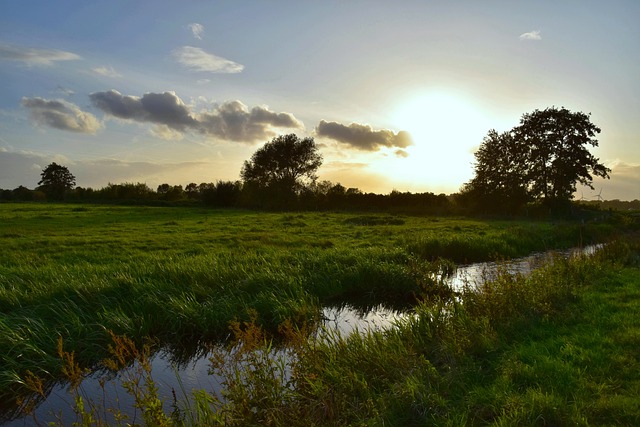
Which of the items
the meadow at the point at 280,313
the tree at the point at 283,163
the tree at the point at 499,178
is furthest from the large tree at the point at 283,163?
the meadow at the point at 280,313

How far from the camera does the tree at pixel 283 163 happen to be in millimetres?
86062

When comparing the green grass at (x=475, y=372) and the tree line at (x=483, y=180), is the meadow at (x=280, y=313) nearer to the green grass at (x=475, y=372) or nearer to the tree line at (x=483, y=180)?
the green grass at (x=475, y=372)

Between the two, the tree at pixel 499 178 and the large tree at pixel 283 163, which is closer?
the tree at pixel 499 178

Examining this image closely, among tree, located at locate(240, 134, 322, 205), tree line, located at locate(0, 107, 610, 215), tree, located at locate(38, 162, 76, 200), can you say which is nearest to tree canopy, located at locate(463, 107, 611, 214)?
tree line, located at locate(0, 107, 610, 215)

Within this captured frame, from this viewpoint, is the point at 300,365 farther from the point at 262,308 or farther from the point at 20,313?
the point at 20,313

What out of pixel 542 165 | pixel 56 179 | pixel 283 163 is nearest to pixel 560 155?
pixel 542 165

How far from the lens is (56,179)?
114375 millimetres

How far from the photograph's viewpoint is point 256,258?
17.8 m

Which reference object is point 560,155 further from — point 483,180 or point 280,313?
point 280,313

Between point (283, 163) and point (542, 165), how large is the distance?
45379 mm

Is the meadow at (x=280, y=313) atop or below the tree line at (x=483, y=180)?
below

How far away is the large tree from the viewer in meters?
86.1

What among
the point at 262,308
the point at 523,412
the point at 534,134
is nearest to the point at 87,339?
the point at 262,308

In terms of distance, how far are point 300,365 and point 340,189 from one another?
6879cm
